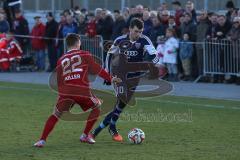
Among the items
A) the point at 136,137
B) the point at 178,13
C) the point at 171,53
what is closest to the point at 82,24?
the point at 178,13

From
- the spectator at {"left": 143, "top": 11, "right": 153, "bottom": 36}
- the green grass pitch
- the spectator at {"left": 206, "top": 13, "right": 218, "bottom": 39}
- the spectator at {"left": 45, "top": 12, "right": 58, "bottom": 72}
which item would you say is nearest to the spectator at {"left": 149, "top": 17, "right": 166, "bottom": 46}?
the spectator at {"left": 143, "top": 11, "right": 153, "bottom": 36}

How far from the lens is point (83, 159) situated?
1040 cm

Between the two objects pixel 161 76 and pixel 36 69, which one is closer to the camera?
pixel 161 76

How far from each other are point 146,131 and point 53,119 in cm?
225

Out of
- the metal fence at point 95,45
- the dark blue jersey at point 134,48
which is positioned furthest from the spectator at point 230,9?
the dark blue jersey at point 134,48

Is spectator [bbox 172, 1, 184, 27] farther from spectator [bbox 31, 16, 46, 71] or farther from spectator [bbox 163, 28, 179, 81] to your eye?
spectator [bbox 31, 16, 46, 71]

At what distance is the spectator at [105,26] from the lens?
77.6 feet

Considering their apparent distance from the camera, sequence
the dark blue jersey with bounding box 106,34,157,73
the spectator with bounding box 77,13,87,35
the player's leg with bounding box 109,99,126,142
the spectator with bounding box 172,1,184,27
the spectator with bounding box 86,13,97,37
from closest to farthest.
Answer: the player's leg with bounding box 109,99,126,142, the dark blue jersey with bounding box 106,34,157,73, the spectator with bounding box 172,1,184,27, the spectator with bounding box 86,13,97,37, the spectator with bounding box 77,13,87,35

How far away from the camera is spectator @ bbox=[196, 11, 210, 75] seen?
21391mm

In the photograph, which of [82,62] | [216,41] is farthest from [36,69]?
[82,62]

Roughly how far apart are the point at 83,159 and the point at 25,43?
16915 mm

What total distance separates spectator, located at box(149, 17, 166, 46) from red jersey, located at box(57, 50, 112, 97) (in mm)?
10680

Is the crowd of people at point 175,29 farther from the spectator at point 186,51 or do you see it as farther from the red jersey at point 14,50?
the red jersey at point 14,50

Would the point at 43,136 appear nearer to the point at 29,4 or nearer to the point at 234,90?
the point at 234,90
